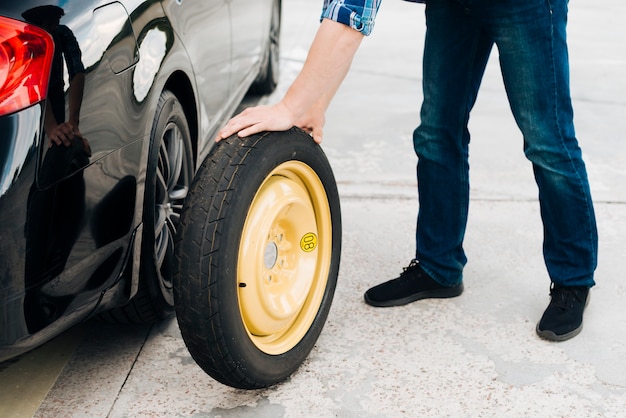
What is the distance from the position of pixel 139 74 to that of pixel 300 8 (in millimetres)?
6749

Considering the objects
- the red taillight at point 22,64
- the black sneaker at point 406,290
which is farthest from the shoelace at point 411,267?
the red taillight at point 22,64

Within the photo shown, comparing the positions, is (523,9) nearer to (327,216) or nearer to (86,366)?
(327,216)

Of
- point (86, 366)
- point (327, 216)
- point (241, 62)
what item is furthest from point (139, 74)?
point (241, 62)

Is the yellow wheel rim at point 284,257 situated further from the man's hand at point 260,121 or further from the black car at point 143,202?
the man's hand at point 260,121

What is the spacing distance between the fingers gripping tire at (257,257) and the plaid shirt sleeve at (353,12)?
0.36 m

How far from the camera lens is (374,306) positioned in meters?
3.32

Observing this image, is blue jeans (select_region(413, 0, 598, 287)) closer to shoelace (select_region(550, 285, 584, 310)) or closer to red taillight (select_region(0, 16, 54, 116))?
shoelace (select_region(550, 285, 584, 310))

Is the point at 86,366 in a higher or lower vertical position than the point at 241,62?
lower

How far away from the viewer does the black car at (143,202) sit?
2137mm

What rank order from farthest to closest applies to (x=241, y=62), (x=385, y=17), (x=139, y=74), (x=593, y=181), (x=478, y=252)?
1. (x=385, y=17)
2. (x=593, y=181)
3. (x=241, y=62)
4. (x=478, y=252)
5. (x=139, y=74)

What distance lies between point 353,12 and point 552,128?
2.69ft

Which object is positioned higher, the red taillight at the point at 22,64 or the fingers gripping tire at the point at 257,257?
the red taillight at the point at 22,64

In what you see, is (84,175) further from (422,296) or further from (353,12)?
(422,296)

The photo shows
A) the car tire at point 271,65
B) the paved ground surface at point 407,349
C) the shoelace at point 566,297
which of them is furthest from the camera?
the car tire at point 271,65
